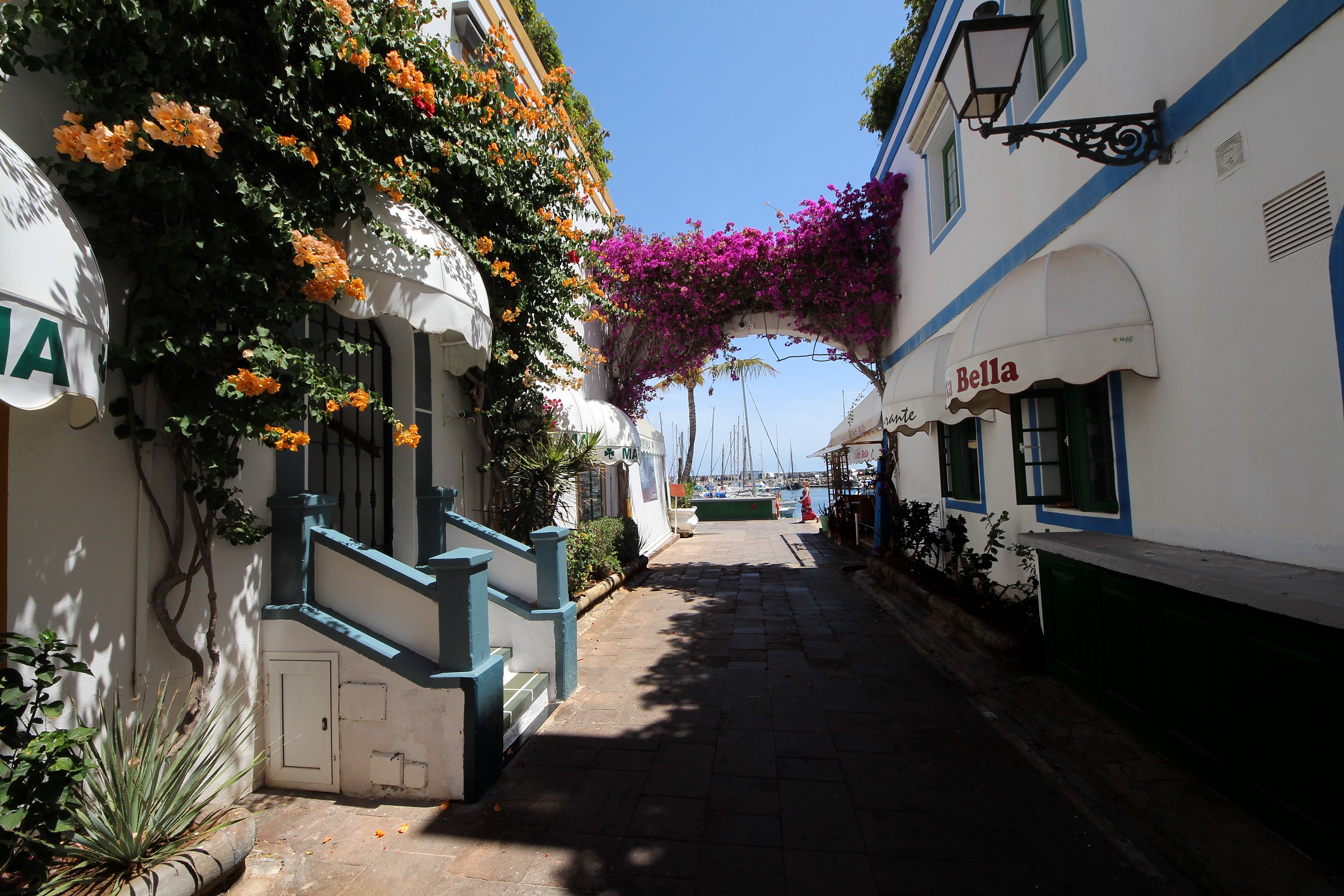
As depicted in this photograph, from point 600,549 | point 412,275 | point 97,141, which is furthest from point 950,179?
point 97,141

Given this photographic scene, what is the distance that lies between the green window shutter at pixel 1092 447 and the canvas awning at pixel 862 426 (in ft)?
17.5

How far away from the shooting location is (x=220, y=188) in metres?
3.17

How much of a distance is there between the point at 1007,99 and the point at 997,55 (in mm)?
311

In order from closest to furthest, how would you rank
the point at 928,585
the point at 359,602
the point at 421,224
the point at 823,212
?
the point at 359,602, the point at 421,224, the point at 928,585, the point at 823,212

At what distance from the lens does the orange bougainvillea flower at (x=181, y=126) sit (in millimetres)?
2641

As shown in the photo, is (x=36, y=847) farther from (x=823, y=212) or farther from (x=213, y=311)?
(x=823, y=212)

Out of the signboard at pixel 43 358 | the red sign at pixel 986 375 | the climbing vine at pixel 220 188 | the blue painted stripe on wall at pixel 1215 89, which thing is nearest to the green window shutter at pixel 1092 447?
the red sign at pixel 986 375

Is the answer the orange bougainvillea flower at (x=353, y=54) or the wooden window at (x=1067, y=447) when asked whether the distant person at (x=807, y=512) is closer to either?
the wooden window at (x=1067, y=447)

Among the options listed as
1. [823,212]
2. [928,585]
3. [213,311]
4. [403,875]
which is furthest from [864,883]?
[823,212]

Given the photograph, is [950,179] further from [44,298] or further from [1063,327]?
[44,298]

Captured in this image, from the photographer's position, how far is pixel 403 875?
293 centimetres

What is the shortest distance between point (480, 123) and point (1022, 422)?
17.5 ft

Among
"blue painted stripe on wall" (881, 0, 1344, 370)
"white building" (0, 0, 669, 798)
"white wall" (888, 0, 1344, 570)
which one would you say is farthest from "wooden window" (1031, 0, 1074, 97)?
"white building" (0, 0, 669, 798)

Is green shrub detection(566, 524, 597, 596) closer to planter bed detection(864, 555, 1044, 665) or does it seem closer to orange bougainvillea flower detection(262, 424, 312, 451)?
planter bed detection(864, 555, 1044, 665)
